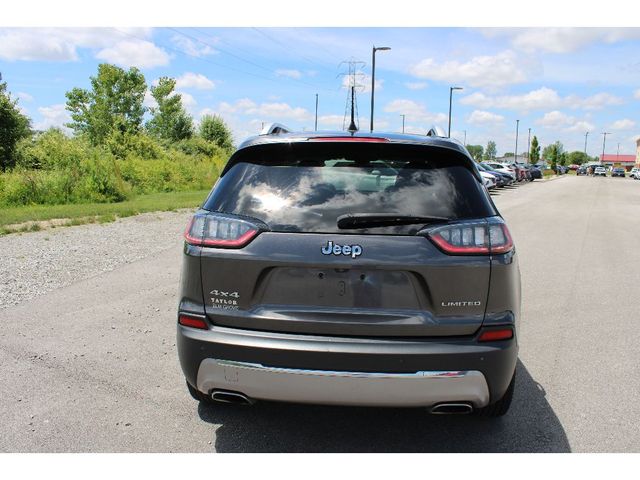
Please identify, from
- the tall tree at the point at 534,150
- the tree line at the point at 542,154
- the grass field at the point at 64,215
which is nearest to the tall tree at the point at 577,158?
the tree line at the point at 542,154

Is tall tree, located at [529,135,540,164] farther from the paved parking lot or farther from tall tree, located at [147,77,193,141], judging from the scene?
the paved parking lot

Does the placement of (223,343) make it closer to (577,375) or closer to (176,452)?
(176,452)

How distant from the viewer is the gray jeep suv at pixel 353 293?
9.15 ft

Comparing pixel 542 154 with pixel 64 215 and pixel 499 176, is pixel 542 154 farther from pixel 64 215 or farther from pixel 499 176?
pixel 64 215

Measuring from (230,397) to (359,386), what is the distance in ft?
2.31

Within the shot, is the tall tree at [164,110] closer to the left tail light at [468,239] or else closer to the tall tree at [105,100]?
the tall tree at [105,100]

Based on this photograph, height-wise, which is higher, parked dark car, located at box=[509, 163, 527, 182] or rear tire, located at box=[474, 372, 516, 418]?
rear tire, located at box=[474, 372, 516, 418]

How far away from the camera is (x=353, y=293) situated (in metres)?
2.85

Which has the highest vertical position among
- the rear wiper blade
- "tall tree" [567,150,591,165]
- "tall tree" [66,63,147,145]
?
"tall tree" [66,63,147,145]

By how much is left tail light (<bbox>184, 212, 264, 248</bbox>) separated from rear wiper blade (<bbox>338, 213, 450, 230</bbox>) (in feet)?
1.42

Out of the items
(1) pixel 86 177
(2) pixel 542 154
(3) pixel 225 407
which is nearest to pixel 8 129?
(1) pixel 86 177

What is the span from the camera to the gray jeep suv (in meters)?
2.79

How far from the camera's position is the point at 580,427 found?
351 cm

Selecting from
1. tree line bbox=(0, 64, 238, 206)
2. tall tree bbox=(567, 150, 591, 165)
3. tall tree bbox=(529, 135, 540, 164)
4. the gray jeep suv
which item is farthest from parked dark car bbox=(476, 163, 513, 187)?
tall tree bbox=(567, 150, 591, 165)
